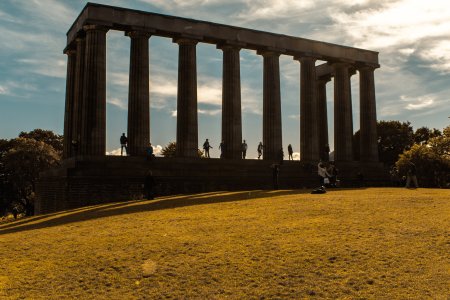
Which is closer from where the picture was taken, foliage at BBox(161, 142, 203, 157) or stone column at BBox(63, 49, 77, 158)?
stone column at BBox(63, 49, 77, 158)

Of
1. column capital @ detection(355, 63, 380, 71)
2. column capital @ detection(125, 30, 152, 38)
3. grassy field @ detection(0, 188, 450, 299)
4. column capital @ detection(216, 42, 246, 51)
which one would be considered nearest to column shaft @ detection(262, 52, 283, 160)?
column capital @ detection(216, 42, 246, 51)

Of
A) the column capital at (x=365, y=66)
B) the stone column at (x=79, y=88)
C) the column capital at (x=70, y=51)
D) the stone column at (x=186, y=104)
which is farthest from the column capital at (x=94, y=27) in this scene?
the column capital at (x=365, y=66)

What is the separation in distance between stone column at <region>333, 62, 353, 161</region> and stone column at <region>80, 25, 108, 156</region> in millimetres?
29805

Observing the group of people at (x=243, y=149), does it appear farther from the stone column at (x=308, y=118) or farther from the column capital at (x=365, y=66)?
the column capital at (x=365, y=66)

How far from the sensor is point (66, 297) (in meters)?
12.5

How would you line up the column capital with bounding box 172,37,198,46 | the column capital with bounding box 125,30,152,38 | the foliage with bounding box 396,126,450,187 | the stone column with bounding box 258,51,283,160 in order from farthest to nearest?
the foliage with bounding box 396,126,450,187
the stone column with bounding box 258,51,283,160
the column capital with bounding box 172,37,198,46
the column capital with bounding box 125,30,152,38

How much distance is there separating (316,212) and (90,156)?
26.7 m

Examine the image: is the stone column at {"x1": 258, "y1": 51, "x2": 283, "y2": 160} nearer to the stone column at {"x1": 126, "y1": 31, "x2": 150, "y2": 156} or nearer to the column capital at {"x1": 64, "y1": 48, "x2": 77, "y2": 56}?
the stone column at {"x1": 126, "y1": 31, "x2": 150, "y2": 156}

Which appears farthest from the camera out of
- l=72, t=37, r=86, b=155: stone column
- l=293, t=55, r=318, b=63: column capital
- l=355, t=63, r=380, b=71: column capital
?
l=355, t=63, r=380, b=71: column capital

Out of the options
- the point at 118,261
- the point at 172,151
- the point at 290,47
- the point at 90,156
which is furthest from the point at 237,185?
the point at 172,151

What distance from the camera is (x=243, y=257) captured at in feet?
47.6

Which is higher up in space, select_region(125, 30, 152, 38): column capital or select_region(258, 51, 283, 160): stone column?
select_region(125, 30, 152, 38): column capital

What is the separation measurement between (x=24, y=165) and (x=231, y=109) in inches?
1638

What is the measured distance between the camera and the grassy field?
12250mm
